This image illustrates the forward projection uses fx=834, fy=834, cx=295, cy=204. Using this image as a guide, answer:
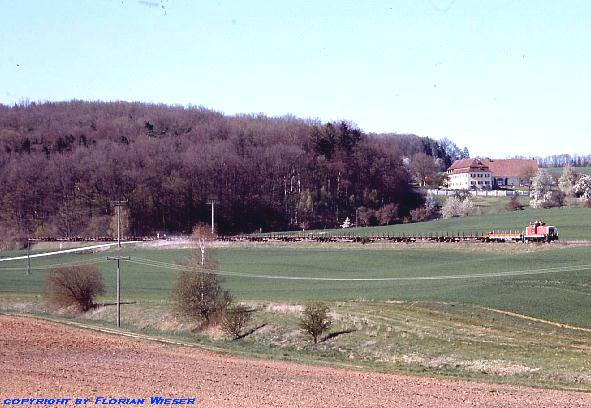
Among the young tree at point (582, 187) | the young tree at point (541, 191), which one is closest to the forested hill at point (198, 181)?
the young tree at point (541, 191)

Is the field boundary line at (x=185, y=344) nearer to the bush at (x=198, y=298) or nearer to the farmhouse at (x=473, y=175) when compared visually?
the bush at (x=198, y=298)

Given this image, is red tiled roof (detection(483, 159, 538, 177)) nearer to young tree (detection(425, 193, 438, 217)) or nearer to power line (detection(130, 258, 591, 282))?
young tree (detection(425, 193, 438, 217))

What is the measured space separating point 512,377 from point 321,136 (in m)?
119

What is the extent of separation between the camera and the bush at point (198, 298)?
150 ft

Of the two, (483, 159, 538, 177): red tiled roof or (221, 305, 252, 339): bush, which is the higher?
(483, 159, 538, 177): red tiled roof

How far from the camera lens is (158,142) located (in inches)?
5994

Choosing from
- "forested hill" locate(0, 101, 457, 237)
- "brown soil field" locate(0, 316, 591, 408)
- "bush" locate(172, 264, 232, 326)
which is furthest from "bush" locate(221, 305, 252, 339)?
"forested hill" locate(0, 101, 457, 237)

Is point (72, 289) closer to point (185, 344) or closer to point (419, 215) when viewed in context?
point (185, 344)

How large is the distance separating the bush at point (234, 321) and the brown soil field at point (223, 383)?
12.3 meters

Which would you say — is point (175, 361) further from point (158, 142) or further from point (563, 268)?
→ point (158, 142)

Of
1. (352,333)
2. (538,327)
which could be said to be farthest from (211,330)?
(538,327)

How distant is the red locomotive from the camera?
72.1 m

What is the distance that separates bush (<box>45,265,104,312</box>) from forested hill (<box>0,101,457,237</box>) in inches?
2307

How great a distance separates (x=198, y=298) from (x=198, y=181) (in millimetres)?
84855
